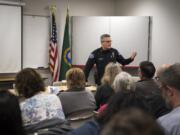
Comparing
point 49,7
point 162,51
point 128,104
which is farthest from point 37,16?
point 128,104

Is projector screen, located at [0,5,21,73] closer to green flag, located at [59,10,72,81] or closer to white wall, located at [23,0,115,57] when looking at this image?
white wall, located at [23,0,115,57]

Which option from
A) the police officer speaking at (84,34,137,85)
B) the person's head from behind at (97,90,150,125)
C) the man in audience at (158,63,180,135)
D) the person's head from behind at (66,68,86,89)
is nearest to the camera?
the person's head from behind at (97,90,150,125)

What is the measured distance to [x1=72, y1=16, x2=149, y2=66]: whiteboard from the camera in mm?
6730

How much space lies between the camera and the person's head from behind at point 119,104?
1450mm

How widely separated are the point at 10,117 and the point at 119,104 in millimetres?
534

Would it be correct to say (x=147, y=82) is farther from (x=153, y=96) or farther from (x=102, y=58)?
(x=102, y=58)

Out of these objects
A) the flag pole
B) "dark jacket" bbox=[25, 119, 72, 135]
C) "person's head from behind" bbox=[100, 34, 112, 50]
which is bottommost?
"dark jacket" bbox=[25, 119, 72, 135]

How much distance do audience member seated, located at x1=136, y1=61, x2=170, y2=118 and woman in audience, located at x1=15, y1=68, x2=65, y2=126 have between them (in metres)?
0.85

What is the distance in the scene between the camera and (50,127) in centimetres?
216

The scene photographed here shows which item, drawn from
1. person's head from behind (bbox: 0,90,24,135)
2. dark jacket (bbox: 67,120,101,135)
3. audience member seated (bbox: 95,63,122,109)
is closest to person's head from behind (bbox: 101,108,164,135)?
person's head from behind (bbox: 0,90,24,135)

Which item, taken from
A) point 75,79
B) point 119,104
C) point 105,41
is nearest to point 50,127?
point 119,104

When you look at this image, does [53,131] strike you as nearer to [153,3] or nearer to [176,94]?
[176,94]

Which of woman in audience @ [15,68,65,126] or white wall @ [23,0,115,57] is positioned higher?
white wall @ [23,0,115,57]

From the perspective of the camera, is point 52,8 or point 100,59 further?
point 52,8
